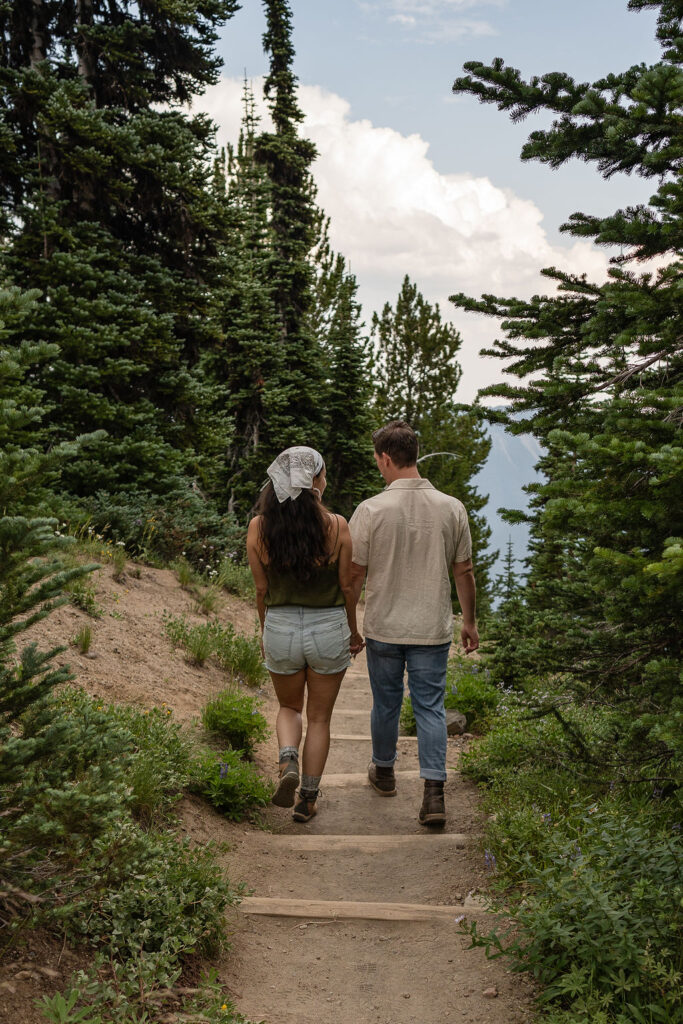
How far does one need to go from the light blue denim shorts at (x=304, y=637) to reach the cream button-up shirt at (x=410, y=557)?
0.35 m

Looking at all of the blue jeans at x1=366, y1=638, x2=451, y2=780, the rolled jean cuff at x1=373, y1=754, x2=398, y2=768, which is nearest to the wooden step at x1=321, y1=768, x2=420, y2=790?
the rolled jean cuff at x1=373, y1=754, x2=398, y2=768

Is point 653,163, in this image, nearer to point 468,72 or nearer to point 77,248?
point 468,72

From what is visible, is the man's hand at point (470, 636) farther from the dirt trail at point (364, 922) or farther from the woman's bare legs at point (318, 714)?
the dirt trail at point (364, 922)

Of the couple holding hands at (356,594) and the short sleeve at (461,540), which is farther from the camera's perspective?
the short sleeve at (461,540)

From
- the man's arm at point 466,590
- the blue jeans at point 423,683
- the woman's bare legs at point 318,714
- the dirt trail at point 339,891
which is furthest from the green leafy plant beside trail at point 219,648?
the man's arm at point 466,590

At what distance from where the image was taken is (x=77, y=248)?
11.5 metres

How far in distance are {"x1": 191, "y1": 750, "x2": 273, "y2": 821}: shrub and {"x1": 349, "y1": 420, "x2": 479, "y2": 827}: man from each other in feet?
3.83


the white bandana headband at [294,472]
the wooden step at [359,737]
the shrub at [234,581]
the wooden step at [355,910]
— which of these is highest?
the white bandana headband at [294,472]

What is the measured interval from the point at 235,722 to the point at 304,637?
1763 millimetres

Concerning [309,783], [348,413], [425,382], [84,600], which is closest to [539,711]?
[309,783]

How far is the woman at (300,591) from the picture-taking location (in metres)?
4.50

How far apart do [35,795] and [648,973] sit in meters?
2.20

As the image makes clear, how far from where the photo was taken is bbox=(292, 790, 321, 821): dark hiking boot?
5.12 meters

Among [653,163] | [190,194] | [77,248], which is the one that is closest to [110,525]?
[77,248]
